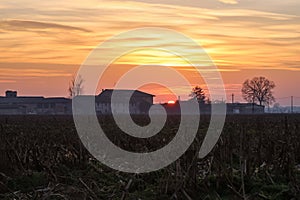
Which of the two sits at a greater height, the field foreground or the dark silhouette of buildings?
the dark silhouette of buildings

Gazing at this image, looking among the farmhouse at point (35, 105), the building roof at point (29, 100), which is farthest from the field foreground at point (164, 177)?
the building roof at point (29, 100)

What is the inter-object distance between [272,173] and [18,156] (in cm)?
464

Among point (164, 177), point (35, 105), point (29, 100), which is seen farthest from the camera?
point (29, 100)

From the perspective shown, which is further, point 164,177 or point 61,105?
point 61,105

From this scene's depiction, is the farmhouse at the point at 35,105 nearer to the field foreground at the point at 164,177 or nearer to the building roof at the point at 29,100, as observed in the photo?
the building roof at the point at 29,100

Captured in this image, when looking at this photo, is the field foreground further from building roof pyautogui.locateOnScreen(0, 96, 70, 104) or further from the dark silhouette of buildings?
building roof pyautogui.locateOnScreen(0, 96, 70, 104)

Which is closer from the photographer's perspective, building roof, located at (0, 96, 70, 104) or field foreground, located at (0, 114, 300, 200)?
field foreground, located at (0, 114, 300, 200)

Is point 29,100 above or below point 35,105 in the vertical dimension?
above

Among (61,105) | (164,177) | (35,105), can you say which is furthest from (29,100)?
(164,177)

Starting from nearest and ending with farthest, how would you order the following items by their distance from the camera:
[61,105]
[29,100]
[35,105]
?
[61,105], [35,105], [29,100]

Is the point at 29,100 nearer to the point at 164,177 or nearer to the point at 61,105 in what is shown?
the point at 61,105

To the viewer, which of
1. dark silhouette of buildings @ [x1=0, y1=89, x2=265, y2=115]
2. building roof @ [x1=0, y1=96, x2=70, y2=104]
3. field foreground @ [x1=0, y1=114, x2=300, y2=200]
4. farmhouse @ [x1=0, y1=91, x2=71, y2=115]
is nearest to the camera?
field foreground @ [x1=0, y1=114, x2=300, y2=200]

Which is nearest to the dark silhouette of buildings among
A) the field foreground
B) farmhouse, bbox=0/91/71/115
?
farmhouse, bbox=0/91/71/115

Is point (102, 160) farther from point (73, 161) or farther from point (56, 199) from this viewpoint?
point (56, 199)
